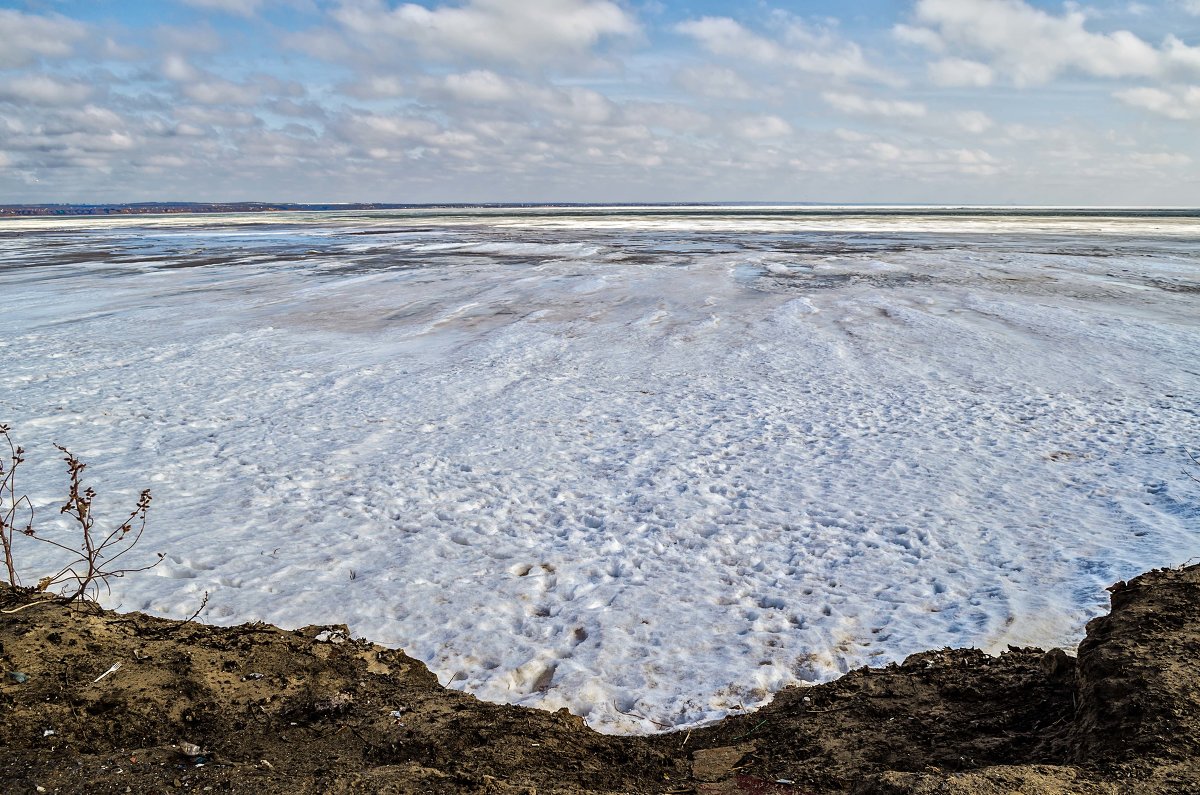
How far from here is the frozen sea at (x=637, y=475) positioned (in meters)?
4.84

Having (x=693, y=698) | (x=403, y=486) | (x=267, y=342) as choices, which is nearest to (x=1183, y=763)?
(x=693, y=698)

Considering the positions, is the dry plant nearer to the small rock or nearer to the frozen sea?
the frozen sea

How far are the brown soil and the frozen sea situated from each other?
489 mm

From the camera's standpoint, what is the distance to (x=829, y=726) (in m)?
3.58

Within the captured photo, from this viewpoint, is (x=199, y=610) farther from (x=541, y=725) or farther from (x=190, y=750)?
(x=541, y=725)

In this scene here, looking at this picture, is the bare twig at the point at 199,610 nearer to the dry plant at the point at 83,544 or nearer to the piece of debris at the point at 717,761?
the dry plant at the point at 83,544

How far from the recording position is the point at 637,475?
7352 mm

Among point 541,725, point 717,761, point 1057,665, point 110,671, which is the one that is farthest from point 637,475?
point 110,671

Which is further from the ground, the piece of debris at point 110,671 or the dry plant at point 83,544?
the piece of debris at point 110,671

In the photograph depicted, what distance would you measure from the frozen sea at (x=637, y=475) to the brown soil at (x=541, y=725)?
489mm

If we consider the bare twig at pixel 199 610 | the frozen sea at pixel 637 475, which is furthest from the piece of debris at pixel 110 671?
the frozen sea at pixel 637 475

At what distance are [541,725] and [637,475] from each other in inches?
150

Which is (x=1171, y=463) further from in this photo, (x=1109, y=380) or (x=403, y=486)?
(x=403, y=486)

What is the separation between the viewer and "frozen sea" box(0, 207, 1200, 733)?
484 cm
